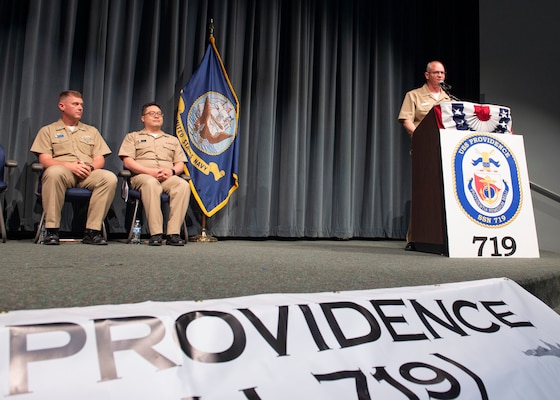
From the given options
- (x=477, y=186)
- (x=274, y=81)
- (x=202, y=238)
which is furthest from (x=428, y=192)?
(x=274, y=81)

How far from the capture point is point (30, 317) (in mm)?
579

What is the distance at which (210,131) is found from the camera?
300cm

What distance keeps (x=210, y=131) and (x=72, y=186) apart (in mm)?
1107

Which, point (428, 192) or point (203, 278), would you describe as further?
point (428, 192)

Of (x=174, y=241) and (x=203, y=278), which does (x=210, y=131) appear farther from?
(x=203, y=278)

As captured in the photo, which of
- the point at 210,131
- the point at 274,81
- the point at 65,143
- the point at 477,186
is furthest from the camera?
the point at 274,81

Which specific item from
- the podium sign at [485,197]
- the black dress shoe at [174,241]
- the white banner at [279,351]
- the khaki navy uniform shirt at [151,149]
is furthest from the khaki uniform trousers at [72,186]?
the podium sign at [485,197]

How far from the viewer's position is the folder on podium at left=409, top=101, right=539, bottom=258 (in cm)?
176

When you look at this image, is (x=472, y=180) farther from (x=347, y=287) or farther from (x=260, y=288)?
(x=260, y=288)

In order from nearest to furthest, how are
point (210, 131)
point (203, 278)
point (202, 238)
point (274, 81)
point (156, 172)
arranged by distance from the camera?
point (203, 278)
point (156, 172)
point (202, 238)
point (210, 131)
point (274, 81)

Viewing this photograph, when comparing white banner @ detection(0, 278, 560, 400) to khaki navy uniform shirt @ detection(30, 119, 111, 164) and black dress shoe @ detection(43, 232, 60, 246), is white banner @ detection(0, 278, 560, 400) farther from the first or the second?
khaki navy uniform shirt @ detection(30, 119, 111, 164)

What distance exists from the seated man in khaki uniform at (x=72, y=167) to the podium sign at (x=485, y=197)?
189cm

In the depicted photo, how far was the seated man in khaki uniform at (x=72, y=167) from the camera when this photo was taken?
2139mm

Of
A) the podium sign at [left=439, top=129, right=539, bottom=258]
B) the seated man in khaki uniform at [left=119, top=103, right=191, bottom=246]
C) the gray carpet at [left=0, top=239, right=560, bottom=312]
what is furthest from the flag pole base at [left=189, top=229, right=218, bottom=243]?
the podium sign at [left=439, top=129, right=539, bottom=258]
